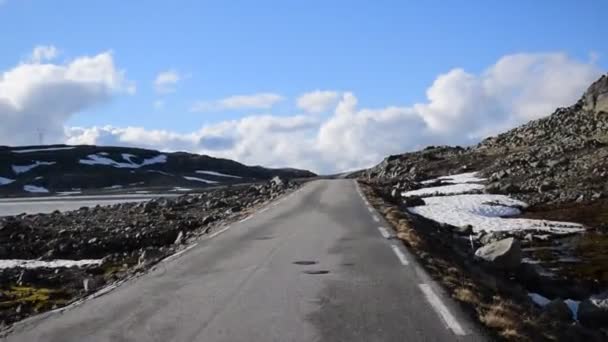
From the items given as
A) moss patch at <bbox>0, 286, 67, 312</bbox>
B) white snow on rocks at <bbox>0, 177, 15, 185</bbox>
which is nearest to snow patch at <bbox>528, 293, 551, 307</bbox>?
moss patch at <bbox>0, 286, 67, 312</bbox>

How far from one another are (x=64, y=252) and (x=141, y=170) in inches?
4774

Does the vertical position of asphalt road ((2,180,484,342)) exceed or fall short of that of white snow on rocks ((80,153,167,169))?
it falls short

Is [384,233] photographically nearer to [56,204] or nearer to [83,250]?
[83,250]

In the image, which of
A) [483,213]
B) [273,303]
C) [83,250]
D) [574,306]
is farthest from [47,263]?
[483,213]

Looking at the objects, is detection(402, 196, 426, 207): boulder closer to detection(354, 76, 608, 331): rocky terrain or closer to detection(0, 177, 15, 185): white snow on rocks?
detection(354, 76, 608, 331): rocky terrain

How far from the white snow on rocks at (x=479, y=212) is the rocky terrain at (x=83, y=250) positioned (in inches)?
415

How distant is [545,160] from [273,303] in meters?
53.0

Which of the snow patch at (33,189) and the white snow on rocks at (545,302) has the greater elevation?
the snow patch at (33,189)

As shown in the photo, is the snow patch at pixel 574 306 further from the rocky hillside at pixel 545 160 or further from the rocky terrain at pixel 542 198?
the rocky hillside at pixel 545 160

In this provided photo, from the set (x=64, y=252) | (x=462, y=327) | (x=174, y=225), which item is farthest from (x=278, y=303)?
(x=174, y=225)

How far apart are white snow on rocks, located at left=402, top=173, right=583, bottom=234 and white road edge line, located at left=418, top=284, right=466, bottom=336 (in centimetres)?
1911

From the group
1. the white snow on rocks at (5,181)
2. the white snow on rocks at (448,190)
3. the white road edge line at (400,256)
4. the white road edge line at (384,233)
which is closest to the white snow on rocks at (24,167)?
the white snow on rocks at (5,181)

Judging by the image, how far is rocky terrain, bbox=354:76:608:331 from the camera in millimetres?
18250

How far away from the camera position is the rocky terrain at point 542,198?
18250mm
